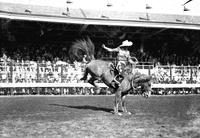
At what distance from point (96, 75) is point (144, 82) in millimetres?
1516

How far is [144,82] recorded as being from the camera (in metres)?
11.3

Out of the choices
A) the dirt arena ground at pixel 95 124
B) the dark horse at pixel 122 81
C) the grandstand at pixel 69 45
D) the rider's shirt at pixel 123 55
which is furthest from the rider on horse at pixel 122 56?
the grandstand at pixel 69 45

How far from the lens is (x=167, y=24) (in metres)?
23.2

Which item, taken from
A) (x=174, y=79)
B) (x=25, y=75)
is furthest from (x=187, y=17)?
(x=25, y=75)

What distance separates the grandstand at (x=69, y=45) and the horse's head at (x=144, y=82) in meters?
9.02

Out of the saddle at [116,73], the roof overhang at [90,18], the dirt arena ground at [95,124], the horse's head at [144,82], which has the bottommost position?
the dirt arena ground at [95,124]

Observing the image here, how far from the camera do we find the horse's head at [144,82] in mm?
11188

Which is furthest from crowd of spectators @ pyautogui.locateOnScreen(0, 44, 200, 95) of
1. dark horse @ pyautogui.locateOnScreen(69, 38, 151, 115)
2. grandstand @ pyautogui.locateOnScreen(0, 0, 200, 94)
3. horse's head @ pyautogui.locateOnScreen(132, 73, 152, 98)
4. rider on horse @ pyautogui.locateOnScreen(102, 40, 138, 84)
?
horse's head @ pyautogui.locateOnScreen(132, 73, 152, 98)

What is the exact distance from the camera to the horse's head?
440 inches

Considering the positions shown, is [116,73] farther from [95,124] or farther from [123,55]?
[95,124]

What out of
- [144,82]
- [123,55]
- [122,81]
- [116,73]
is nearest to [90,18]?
[123,55]

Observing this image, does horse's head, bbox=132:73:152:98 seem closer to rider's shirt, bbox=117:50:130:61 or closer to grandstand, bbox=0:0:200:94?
rider's shirt, bbox=117:50:130:61

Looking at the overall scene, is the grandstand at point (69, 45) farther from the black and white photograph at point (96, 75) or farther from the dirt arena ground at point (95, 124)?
the dirt arena ground at point (95, 124)

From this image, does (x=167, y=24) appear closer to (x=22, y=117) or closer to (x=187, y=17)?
(x=187, y=17)
